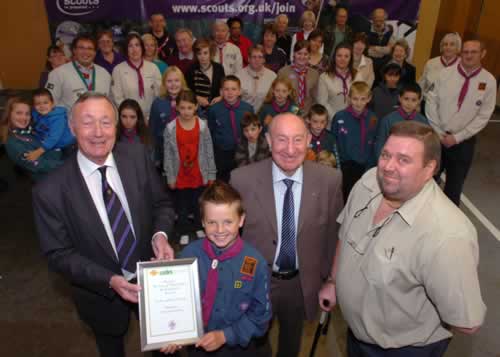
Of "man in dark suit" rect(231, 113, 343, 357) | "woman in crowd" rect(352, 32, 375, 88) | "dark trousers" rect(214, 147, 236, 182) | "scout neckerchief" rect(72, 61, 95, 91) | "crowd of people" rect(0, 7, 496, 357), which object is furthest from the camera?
"woman in crowd" rect(352, 32, 375, 88)

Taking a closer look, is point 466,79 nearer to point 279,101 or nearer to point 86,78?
point 279,101

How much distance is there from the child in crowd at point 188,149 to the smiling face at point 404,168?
287 cm

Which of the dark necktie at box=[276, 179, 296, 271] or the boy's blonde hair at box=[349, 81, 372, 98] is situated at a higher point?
the boy's blonde hair at box=[349, 81, 372, 98]

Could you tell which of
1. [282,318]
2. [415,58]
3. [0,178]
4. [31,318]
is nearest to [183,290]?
[282,318]

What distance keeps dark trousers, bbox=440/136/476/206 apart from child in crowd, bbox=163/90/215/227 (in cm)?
300

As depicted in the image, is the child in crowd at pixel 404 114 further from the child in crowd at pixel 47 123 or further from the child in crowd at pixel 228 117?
the child in crowd at pixel 47 123

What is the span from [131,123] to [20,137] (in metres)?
1.14

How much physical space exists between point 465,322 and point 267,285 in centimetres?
98

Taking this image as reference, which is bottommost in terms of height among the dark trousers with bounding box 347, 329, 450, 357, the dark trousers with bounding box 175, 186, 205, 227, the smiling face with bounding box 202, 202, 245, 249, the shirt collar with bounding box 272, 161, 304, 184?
the dark trousers with bounding box 175, 186, 205, 227

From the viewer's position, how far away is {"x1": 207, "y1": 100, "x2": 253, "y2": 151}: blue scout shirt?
4809 millimetres

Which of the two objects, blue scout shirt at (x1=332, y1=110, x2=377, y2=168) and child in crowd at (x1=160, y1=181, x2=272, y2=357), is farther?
blue scout shirt at (x1=332, y1=110, x2=377, y2=168)

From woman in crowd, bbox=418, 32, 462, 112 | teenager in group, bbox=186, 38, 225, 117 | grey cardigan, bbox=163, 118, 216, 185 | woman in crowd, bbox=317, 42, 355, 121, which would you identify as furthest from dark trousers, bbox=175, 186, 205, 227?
woman in crowd, bbox=418, 32, 462, 112

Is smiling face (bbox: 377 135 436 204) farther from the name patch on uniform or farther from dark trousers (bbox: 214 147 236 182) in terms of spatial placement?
dark trousers (bbox: 214 147 236 182)

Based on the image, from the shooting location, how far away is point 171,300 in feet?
6.48
